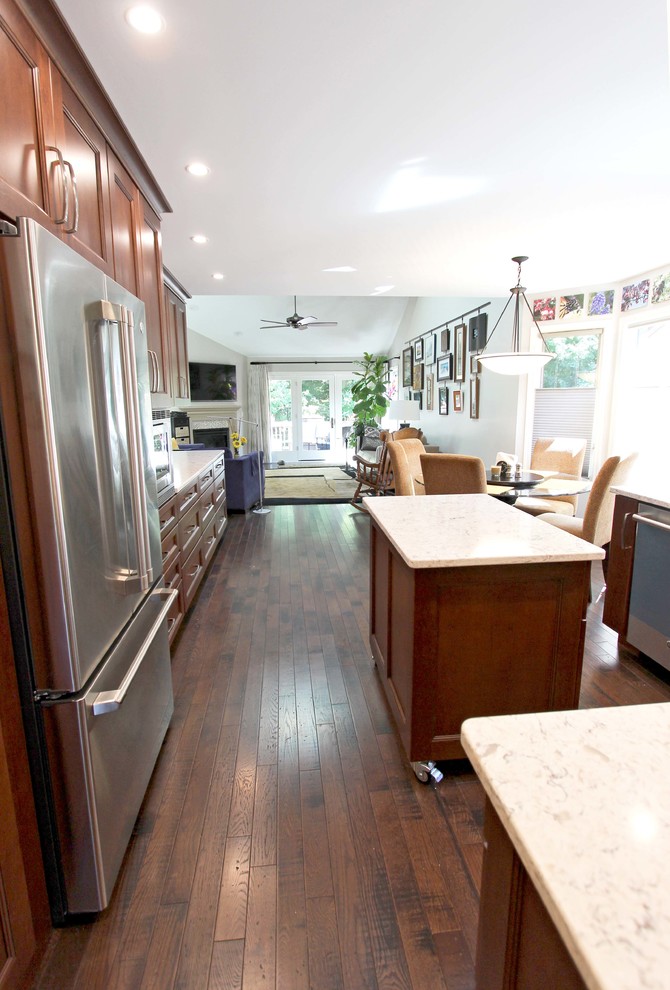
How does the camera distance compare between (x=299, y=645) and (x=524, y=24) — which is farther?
(x=299, y=645)

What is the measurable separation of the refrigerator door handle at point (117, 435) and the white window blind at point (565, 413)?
15.0ft

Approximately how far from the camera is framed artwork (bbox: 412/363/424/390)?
27.6 feet

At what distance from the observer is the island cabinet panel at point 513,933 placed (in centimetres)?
58

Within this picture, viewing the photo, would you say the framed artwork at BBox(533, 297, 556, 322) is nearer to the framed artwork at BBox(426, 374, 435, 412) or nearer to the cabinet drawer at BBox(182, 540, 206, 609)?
the framed artwork at BBox(426, 374, 435, 412)

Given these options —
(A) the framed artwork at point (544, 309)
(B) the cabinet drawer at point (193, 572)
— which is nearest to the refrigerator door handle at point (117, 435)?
(B) the cabinet drawer at point (193, 572)

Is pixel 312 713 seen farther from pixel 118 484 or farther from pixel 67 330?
pixel 67 330

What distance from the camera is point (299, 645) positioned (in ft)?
9.20

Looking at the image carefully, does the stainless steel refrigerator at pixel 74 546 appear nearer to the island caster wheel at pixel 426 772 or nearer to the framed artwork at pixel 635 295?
the island caster wheel at pixel 426 772

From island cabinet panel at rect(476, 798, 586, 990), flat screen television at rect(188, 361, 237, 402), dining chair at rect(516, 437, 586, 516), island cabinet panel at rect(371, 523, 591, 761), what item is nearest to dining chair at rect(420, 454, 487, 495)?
dining chair at rect(516, 437, 586, 516)

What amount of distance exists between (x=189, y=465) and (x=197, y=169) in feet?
7.60

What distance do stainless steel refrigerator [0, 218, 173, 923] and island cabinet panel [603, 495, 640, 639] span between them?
7.56ft

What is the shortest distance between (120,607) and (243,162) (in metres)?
1.97

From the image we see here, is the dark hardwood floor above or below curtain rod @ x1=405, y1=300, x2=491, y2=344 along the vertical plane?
below

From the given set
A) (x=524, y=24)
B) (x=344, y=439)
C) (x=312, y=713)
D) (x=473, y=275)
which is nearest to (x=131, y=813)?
(x=312, y=713)
